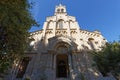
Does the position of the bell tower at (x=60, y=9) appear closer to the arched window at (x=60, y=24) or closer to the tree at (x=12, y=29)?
the arched window at (x=60, y=24)

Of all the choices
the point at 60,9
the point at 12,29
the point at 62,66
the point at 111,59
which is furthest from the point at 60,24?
the point at 12,29

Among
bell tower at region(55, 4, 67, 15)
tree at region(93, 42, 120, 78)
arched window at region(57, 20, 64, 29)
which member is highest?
bell tower at region(55, 4, 67, 15)

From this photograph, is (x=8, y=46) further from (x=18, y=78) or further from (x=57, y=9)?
(x=57, y=9)

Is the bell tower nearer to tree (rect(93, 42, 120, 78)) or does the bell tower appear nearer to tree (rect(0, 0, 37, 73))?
tree (rect(93, 42, 120, 78))

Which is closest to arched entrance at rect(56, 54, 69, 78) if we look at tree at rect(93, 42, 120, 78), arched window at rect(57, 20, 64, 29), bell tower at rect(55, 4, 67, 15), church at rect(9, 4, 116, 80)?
church at rect(9, 4, 116, 80)

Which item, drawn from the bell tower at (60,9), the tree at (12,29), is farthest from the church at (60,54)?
the tree at (12,29)

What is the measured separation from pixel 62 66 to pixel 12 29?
12.0m

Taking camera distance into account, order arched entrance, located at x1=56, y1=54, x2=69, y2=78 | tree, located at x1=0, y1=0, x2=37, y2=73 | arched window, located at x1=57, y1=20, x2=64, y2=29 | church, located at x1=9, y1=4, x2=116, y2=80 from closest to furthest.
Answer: tree, located at x1=0, y1=0, x2=37, y2=73 < church, located at x1=9, y1=4, x2=116, y2=80 < arched entrance, located at x1=56, y1=54, x2=69, y2=78 < arched window, located at x1=57, y1=20, x2=64, y2=29

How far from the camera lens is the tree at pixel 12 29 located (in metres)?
10.9

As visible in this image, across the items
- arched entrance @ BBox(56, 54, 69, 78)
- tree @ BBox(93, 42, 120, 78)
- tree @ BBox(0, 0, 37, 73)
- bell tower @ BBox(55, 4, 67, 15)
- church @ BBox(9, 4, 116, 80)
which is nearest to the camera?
tree @ BBox(0, 0, 37, 73)

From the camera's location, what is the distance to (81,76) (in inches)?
687

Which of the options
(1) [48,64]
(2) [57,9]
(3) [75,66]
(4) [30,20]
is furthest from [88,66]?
(2) [57,9]

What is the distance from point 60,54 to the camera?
2186cm

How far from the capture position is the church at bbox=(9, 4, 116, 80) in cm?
1838
